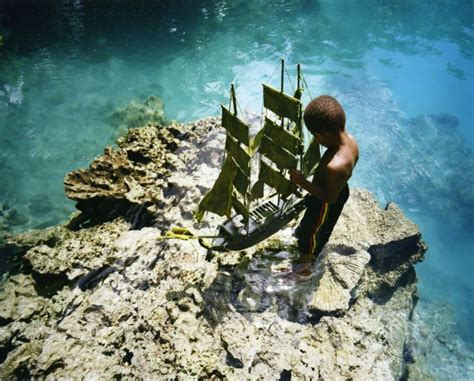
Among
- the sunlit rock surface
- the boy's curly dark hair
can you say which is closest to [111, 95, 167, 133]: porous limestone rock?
the sunlit rock surface

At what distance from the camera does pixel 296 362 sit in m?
3.76

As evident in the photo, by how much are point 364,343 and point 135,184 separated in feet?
14.8

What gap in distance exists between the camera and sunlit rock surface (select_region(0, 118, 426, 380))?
12.3ft

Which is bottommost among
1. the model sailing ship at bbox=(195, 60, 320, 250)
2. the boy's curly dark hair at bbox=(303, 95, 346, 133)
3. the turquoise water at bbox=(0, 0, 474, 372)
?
the turquoise water at bbox=(0, 0, 474, 372)

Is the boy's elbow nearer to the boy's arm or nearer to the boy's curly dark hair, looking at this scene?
the boy's arm

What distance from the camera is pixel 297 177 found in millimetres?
3938

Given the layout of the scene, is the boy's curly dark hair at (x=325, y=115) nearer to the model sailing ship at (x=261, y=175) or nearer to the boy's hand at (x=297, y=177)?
the model sailing ship at (x=261, y=175)

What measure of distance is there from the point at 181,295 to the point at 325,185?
2.41 m

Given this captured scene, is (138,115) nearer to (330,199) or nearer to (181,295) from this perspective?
(181,295)

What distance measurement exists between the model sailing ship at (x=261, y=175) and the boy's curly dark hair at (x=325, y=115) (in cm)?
38

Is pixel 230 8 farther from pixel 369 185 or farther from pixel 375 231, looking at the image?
pixel 375 231

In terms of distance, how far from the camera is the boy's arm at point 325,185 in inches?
138

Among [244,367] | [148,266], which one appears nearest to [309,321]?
[244,367]

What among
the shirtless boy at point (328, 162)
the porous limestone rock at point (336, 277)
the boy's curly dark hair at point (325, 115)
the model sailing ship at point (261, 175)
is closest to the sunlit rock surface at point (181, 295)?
the porous limestone rock at point (336, 277)
